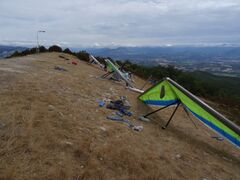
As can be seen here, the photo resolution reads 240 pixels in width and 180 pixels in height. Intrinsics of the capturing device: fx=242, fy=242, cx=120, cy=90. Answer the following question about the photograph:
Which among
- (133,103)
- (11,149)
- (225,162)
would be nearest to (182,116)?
(133,103)

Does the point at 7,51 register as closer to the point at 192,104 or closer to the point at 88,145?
the point at 192,104

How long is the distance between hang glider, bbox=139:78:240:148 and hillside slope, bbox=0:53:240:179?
62cm

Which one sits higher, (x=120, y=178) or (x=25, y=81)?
(x=25, y=81)

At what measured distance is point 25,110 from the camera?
569 cm

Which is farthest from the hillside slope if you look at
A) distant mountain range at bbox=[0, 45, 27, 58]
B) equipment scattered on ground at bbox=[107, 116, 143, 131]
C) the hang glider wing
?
distant mountain range at bbox=[0, 45, 27, 58]

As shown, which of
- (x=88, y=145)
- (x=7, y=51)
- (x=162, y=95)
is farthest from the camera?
(x=7, y=51)

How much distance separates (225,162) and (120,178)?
310 centimetres

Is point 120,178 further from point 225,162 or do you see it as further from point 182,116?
point 182,116

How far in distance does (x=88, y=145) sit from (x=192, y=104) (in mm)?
3499

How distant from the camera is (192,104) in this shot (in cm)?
688

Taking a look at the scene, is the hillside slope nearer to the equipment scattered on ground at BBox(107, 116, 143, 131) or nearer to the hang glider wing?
the equipment scattered on ground at BBox(107, 116, 143, 131)

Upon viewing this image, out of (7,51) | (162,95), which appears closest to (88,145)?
(162,95)

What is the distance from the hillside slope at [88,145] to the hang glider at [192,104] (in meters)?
0.62

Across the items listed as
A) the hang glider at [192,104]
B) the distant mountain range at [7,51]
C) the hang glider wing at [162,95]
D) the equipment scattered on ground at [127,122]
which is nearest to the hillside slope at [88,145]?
the equipment scattered on ground at [127,122]
